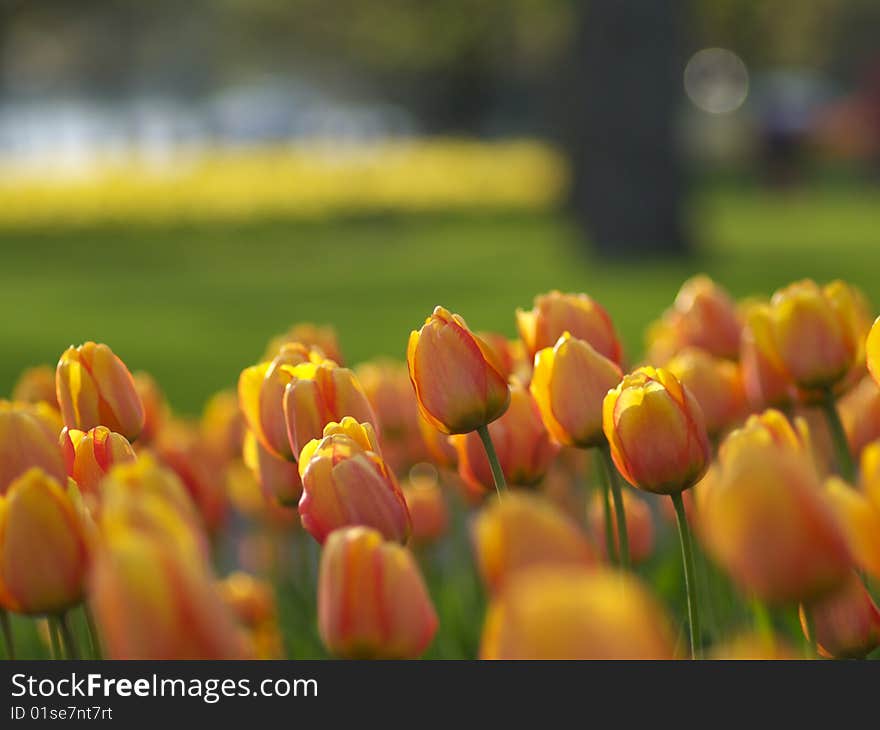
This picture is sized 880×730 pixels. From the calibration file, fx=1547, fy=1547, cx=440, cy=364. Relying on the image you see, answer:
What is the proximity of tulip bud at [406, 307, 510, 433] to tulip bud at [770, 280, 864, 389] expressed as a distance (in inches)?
15.9

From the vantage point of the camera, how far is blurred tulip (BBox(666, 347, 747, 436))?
6.18ft

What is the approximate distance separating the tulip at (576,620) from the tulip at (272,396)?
814 mm

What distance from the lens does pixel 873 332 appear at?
1.33 meters

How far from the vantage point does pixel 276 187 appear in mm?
18719

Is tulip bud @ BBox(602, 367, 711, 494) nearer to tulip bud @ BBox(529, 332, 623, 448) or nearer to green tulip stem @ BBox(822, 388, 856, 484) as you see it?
tulip bud @ BBox(529, 332, 623, 448)

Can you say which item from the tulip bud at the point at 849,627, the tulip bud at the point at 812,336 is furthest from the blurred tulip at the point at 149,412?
the tulip bud at the point at 849,627

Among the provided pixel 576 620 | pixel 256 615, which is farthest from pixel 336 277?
pixel 576 620

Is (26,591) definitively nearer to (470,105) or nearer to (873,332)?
(873,332)

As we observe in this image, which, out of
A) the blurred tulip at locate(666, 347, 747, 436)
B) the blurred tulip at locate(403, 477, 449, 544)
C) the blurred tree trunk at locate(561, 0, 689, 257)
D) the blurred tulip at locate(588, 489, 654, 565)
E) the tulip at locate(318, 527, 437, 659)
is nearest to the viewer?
the tulip at locate(318, 527, 437, 659)

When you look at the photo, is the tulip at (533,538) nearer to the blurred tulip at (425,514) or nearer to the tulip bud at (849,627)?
the tulip bud at (849,627)

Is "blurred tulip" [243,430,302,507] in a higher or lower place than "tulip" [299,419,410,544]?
higher

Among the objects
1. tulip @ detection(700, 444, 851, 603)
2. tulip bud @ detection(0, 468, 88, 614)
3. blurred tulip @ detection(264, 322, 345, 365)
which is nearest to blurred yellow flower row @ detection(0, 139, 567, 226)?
blurred tulip @ detection(264, 322, 345, 365)

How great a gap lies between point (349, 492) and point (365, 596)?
19 cm

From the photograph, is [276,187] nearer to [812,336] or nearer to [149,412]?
[149,412]
